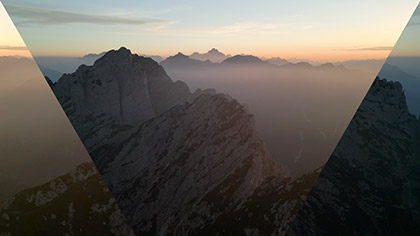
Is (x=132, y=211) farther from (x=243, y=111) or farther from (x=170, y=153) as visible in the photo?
(x=243, y=111)

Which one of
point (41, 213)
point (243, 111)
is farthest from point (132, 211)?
point (243, 111)

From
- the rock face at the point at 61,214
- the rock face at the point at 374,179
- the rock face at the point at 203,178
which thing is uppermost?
the rock face at the point at 374,179
